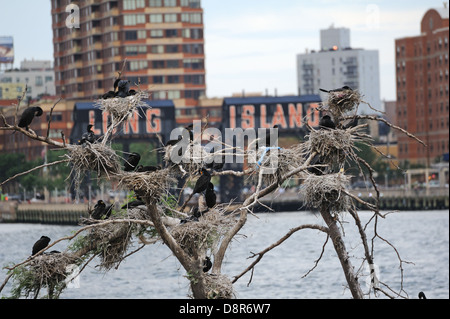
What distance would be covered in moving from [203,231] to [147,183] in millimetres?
1331

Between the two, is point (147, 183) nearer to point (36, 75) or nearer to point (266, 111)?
point (266, 111)

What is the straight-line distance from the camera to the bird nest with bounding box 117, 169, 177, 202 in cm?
1283

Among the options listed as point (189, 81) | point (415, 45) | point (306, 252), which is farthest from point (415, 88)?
point (306, 252)

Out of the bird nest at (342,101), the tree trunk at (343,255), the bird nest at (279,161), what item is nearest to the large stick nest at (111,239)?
the bird nest at (279,161)

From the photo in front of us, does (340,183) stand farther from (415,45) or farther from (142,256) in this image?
(415,45)

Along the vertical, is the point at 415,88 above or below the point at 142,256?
above

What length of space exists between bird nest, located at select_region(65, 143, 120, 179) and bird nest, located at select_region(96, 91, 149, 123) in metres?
0.74

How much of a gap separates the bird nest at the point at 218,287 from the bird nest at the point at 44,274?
1.79 m

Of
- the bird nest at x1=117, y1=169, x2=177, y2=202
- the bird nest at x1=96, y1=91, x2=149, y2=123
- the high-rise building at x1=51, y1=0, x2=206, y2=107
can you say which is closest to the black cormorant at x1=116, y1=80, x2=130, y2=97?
the bird nest at x1=96, y1=91, x2=149, y2=123

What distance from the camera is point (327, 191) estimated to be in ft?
45.8

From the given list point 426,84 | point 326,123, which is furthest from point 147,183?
point 426,84

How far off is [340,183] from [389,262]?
7924cm

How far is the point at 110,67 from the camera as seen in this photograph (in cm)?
15500
